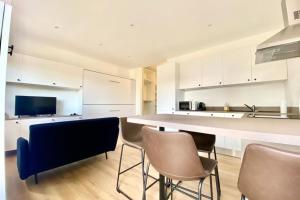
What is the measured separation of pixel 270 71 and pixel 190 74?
1.66 meters

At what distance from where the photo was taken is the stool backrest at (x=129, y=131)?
5.90ft

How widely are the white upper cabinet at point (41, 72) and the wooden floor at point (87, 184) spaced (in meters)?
1.76

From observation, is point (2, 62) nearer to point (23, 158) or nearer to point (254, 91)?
point (23, 158)

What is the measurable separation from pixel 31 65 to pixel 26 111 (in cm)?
104

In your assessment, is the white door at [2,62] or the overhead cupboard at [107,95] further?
the overhead cupboard at [107,95]

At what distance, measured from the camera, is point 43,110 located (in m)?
3.54

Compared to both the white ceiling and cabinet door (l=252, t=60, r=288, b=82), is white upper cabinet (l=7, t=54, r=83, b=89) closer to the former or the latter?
the white ceiling

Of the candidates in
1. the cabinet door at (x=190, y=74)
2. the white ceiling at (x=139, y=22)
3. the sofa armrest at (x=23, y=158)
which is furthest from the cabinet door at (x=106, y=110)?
the sofa armrest at (x=23, y=158)

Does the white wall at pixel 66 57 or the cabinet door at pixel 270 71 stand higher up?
A: the white wall at pixel 66 57

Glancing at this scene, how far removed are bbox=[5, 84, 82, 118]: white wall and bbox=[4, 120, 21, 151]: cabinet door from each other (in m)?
0.38

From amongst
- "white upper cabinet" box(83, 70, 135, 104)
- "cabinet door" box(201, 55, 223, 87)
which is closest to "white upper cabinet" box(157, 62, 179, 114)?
"cabinet door" box(201, 55, 223, 87)

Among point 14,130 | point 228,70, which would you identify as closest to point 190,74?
point 228,70

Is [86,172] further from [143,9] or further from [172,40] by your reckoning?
[172,40]

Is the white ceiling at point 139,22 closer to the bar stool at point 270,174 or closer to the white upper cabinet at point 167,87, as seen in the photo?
the white upper cabinet at point 167,87
